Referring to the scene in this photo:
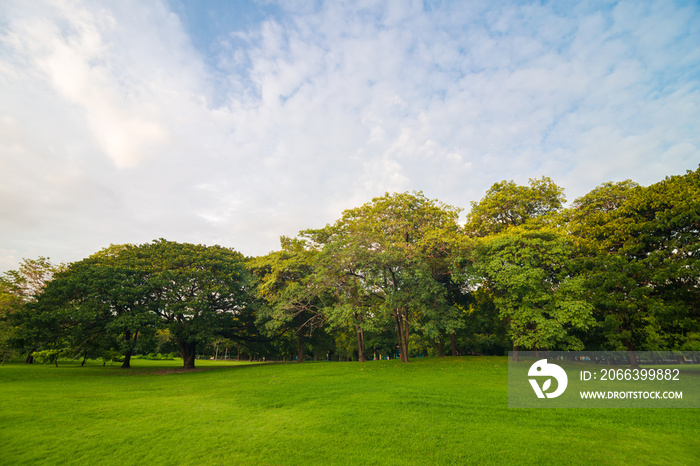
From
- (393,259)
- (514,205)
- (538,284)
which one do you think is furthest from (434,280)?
(514,205)

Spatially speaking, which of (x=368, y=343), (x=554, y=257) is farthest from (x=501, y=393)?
(x=368, y=343)

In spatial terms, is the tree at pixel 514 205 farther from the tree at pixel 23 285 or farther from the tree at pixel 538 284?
the tree at pixel 23 285

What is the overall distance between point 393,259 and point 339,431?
45.8ft

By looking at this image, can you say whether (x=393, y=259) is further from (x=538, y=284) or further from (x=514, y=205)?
(x=514, y=205)

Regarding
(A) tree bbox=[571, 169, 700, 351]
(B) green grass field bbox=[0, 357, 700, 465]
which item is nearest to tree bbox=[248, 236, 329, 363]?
(B) green grass field bbox=[0, 357, 700, 465]

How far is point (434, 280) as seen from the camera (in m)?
22.6

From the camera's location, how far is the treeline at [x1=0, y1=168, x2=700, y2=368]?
1909 centimetres

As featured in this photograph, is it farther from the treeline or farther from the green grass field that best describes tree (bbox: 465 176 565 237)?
the green grass field

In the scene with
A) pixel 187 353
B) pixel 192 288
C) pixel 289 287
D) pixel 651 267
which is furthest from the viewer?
pixel 187 353

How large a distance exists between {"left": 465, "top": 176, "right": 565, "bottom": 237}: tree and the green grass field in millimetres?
18323

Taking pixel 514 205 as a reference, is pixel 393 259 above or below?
below

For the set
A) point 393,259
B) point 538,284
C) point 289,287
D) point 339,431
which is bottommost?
point 339,431

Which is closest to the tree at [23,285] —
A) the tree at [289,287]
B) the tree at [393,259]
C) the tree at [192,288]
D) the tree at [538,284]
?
the tree at [192,288]

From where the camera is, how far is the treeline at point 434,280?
1909cm
